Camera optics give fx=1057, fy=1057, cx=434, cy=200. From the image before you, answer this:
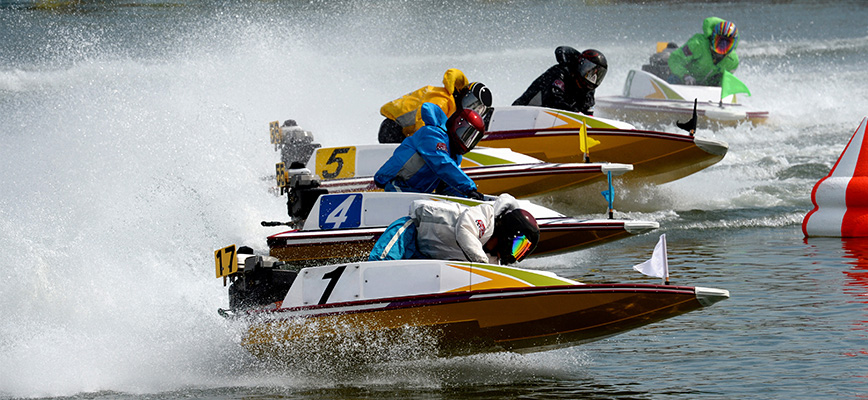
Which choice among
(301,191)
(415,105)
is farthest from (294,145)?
(301,191)

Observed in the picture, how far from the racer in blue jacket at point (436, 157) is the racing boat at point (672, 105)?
832 cm

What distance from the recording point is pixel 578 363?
655 cm

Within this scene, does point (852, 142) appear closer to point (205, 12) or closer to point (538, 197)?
point (538, 197)

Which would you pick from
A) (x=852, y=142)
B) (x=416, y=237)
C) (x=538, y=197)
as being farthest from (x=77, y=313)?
(x=852, y=142)

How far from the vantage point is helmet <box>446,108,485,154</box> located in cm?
809

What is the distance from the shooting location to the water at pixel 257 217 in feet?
20.6

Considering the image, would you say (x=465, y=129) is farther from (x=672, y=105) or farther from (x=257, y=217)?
(x=672, y=105)

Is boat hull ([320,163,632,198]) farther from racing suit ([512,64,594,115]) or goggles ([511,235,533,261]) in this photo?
goggles ([511,235,533,261])

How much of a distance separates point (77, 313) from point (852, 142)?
23.5 feet

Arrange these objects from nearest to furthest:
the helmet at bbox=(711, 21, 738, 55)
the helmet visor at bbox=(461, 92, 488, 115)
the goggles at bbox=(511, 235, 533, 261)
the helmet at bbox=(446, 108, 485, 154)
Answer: the goggles at bbox=(511, 235, 533, 261) → the helmet at bbox=(446, 108, 485, 154) → the helmet visor at bbox=(461, 92, 488, 115) → the helmet at bbox=(711, 21, 738, 55)

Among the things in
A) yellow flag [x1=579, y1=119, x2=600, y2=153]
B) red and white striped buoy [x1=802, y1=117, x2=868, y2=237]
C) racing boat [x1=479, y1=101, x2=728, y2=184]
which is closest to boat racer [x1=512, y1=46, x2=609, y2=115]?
racing boat [x1=479, y1=101, x2=728, y2=184]

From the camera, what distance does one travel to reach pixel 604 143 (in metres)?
11.6

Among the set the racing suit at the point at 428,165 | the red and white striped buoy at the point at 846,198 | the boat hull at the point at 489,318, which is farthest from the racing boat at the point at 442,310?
the red and white striped buoy at the point at 846,198

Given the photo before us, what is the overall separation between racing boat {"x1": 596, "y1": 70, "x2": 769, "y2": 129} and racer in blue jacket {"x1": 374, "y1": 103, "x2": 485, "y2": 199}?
27.3 ft
